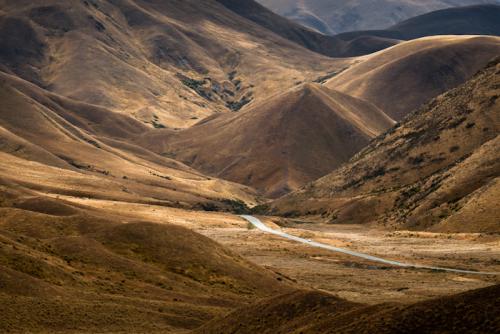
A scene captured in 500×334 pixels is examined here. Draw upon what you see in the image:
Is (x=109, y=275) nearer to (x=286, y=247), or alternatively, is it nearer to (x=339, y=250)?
(x=286, y=247)

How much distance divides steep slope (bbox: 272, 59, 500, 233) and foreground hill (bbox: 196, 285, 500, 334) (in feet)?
273

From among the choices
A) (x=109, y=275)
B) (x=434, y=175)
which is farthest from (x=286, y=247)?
(x=109, y=275)

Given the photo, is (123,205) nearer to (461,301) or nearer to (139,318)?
(139,318)

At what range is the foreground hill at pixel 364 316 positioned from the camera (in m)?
33.5

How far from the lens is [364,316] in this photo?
122 feet

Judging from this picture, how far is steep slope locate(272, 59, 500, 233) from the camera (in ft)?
453

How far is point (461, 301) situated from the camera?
34.7m

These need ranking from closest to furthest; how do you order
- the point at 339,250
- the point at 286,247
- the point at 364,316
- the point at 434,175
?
the point at 364,316 → the point at 339,250 → the point at 286,247 → the point at 434,175

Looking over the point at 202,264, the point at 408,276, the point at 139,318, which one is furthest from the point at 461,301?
the point at 408,276

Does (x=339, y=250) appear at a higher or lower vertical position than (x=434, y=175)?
lower

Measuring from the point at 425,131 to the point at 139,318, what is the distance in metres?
140

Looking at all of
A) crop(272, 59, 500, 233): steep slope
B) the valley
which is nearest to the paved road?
the valley

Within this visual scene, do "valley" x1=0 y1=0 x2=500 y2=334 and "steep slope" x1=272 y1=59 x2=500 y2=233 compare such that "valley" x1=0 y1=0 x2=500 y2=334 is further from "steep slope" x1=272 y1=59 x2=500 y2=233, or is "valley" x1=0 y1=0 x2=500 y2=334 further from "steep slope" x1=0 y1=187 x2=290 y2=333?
"steep slope" x1=272 y1=59 x2=500 y2=233

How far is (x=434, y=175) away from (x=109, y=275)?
105740 mm
